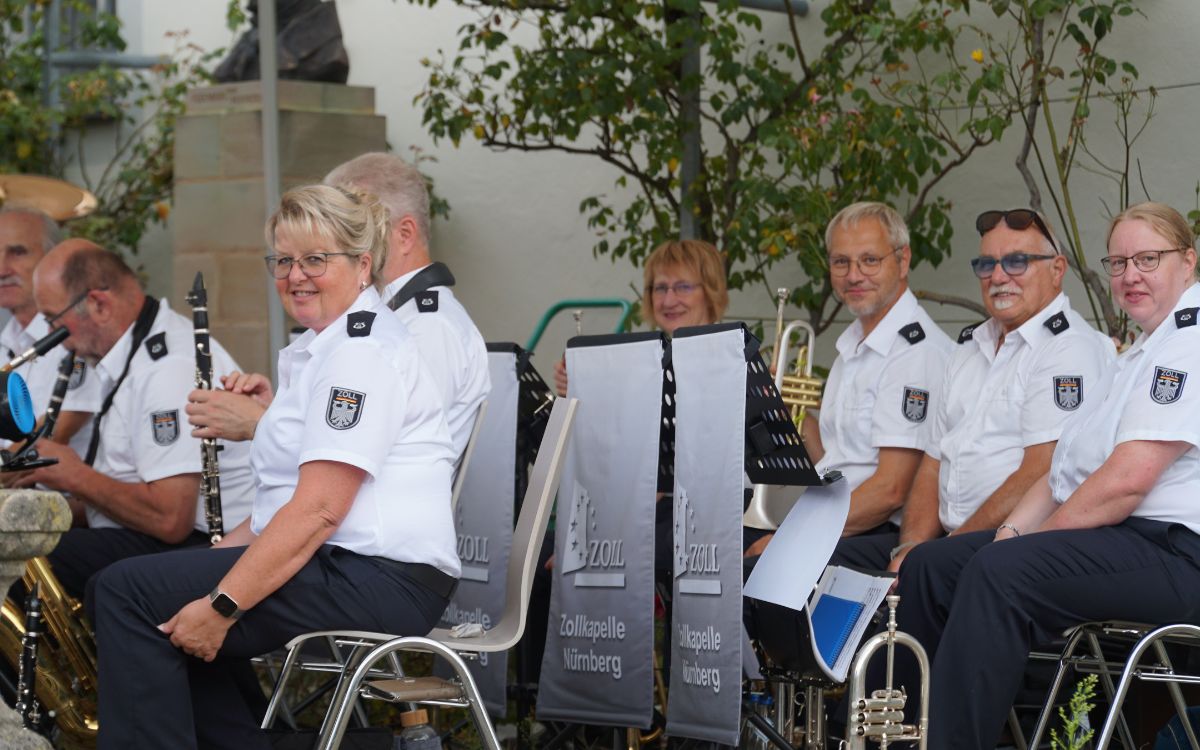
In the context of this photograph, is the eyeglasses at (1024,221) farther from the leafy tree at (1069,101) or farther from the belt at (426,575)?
the belt at (426,575)

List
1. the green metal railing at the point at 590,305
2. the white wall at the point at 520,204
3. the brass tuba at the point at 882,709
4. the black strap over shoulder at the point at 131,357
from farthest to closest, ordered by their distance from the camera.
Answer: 1. the green metal railing at the point at 590,305
2. the white wall at the point at 520,204
3. the black strap over shoulder at the point at 131,357
4. the brass tuba at the point at 882,709

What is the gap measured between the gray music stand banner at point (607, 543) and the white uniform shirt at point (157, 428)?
1.14 metres

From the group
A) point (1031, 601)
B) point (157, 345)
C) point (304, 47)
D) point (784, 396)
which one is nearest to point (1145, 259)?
point (1031, 601)

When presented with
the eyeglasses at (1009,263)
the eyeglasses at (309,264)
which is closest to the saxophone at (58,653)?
the eyeglasses at (309,264)

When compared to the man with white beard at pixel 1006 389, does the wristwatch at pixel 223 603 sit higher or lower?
lower

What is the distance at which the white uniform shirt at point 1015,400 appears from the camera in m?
4.43

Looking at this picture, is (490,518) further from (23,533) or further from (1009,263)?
(23,533)

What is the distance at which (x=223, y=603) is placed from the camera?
3.27 meters

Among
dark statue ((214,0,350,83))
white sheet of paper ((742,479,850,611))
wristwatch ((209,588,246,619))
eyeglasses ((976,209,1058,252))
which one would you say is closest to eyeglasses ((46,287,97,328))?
wristwatch ((209,588,246,619))

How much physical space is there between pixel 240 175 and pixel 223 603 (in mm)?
5856

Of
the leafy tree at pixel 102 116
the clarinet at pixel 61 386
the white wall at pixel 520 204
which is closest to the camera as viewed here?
the clarinet at pixel 61 386

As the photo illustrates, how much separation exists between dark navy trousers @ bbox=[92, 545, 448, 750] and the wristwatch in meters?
0.07

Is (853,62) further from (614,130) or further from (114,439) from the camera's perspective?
(114,439)

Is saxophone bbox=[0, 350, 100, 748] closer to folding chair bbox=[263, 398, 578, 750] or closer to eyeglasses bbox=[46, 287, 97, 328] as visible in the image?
eyeglasses bbox=[46, 287, 97, 328]
